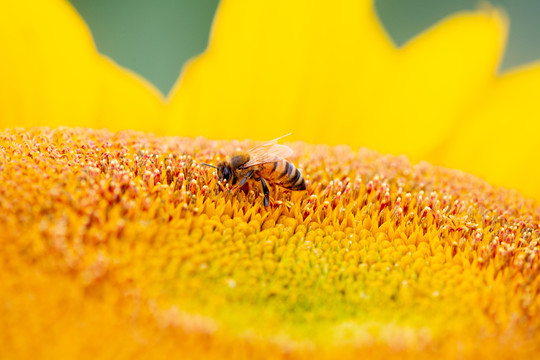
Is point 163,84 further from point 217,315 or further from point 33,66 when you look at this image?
point 217,315

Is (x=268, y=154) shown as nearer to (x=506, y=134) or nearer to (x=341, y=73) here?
(x=341, y=73)

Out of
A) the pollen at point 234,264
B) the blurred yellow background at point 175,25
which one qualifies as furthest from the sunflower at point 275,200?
the blurred yellow background at point 175,25

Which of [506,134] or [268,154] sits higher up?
Result: [506,134]

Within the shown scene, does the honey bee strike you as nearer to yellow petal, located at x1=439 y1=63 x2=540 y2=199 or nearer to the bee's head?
the bee's head

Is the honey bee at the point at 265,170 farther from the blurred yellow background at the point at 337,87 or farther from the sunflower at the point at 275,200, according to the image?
the blurred yellow background at the point at 337,87

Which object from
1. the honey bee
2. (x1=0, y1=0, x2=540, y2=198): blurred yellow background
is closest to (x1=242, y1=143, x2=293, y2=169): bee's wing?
the honey bee

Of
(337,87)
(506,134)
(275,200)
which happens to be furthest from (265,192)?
(506,134)
